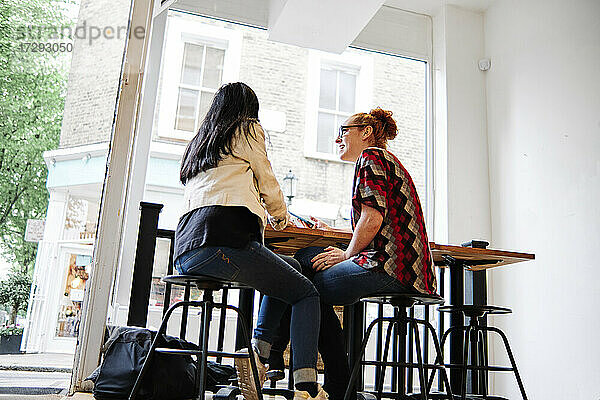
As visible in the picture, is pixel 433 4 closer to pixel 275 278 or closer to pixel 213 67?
pixel 213 67

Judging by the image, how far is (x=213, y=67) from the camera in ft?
20.2

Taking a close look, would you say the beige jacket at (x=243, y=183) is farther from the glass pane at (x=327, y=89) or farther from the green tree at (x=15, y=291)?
the glass pane at (x=327, y=89)

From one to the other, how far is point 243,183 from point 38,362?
1.23 meters

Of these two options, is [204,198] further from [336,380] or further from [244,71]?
[244,71]

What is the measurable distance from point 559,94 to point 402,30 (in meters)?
1.64

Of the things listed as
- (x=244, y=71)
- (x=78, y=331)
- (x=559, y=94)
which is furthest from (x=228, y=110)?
(x=244, y=71)

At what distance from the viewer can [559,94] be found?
4.34 metres

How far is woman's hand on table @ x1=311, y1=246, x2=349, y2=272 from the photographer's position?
2.46m

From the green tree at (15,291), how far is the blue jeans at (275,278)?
582 mm

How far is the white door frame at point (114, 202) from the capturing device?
2.85m

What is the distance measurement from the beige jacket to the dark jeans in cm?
34

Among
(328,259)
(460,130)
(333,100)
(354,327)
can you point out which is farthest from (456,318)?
(333,100)

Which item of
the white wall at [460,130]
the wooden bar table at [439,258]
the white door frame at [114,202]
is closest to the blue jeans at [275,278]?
the wooden bar table at [439,258]

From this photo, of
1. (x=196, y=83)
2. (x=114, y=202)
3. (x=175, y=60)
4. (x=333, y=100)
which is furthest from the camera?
(x=333, y=100)
